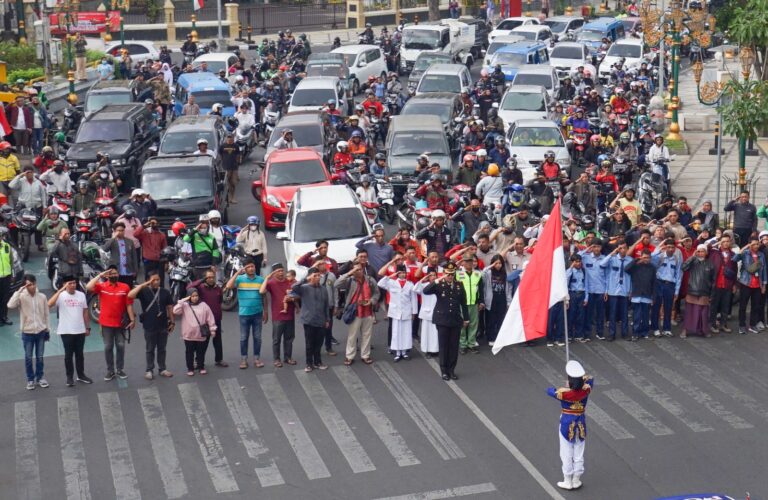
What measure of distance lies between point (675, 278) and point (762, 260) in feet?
4.31

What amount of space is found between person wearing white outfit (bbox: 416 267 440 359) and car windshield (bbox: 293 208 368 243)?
3.62 metres

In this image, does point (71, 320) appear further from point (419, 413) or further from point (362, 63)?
point (362, 63)

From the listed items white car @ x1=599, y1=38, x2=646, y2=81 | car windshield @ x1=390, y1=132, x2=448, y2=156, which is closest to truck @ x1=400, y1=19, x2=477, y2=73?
white car @ x1=599, y1=38, x2=646, y2=81

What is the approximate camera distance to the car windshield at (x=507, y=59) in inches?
1722

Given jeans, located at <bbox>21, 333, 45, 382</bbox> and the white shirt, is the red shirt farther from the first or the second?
jeans, located at <bbox>21, 333, 45, 382</bbox>

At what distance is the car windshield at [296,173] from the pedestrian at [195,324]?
8.76 m

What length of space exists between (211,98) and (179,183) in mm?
11619

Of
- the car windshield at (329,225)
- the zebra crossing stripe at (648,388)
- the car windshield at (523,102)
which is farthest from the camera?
the car windshield at (523,102)

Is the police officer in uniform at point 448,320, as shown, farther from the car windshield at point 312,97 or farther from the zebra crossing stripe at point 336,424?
the car windshield at point 312,97

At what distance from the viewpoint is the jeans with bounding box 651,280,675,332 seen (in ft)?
63.4

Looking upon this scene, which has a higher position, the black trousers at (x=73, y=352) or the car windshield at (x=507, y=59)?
the car windshield at (x=507, y=59)

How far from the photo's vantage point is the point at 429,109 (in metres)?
33.1

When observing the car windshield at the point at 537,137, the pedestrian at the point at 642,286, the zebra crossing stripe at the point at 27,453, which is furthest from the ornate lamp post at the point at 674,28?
the zebra crossing stripe at the point at 27,453

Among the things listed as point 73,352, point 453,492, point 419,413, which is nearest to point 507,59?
point 73,352
